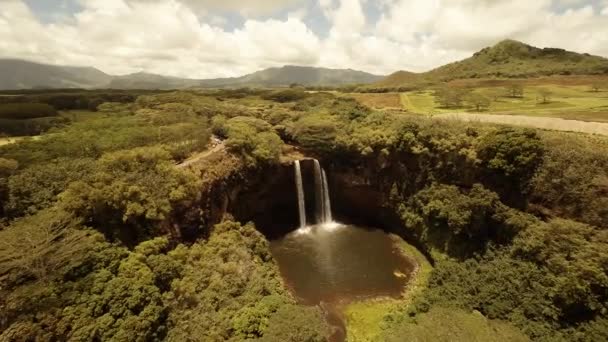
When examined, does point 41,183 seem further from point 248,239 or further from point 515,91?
point 515,91

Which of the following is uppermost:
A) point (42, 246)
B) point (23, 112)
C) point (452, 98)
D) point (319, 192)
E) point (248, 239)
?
point (23, 112)

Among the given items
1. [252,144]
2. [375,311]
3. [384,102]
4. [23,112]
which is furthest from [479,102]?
[23,112]

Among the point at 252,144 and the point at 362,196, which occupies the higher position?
the point at 252,144

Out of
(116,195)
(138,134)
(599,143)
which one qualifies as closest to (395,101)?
(599,143)

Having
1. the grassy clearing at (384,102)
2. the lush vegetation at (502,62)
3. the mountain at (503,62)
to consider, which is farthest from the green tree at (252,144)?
the mountain at (503,62)

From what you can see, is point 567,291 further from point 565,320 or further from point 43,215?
point 43,215
